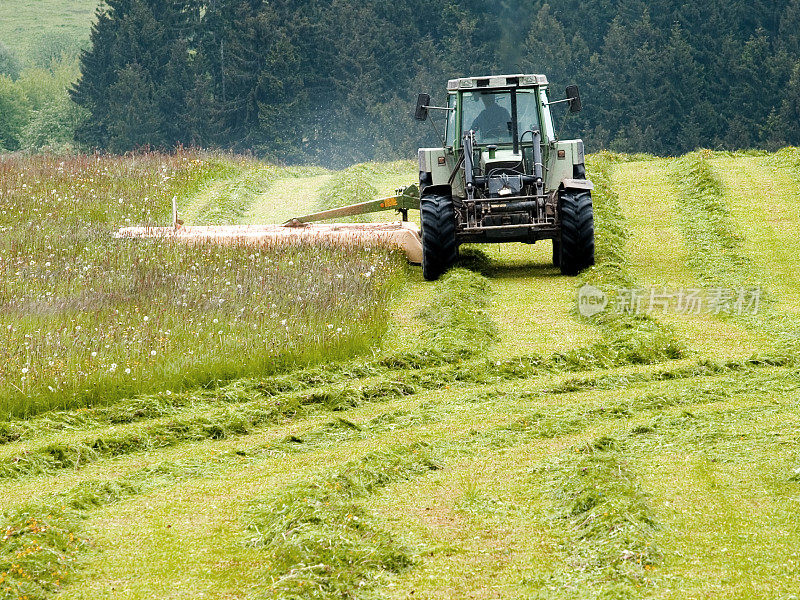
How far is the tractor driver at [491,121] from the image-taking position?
1622 cm

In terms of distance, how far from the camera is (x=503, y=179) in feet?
51.5

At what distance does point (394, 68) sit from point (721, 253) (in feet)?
141

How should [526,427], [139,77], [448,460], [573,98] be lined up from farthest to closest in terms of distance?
1. [139,77]
2. [573,98]
3. [526,427]
4. [448,460]

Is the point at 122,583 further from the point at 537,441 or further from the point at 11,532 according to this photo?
the point at 537,441

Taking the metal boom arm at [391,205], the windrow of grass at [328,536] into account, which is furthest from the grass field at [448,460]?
the metal boom arm at [391,205]

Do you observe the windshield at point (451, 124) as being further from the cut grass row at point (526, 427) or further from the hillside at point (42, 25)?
the hillside at point (42, 25)

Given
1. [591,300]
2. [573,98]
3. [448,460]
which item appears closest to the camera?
[448,460]

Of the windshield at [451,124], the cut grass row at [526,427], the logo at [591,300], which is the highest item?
the windshield at [451,124]

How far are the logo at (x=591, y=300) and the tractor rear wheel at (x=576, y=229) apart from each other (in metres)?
1.15

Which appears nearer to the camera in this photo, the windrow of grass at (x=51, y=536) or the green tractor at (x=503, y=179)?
the windrow of grass at (x=51, y=536)

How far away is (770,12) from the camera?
53.9m

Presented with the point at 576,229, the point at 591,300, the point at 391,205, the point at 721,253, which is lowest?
the point at 591,300

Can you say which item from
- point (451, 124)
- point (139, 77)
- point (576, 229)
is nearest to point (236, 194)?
point (451, 124)

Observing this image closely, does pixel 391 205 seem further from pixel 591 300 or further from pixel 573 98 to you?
pixel 591 300
